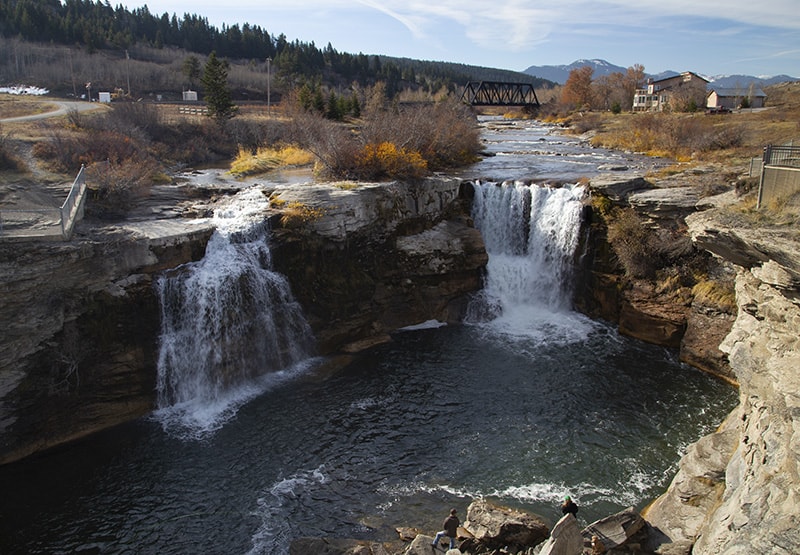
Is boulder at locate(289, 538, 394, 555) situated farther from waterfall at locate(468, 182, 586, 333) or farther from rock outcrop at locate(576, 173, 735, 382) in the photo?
rock outcrop at locate(576, 173, 735, 382)

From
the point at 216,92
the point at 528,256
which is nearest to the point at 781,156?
the point at 528,256

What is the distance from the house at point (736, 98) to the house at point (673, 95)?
144cm

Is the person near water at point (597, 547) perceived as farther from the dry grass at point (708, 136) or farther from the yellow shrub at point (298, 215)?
the dry grass at point (708, 136)

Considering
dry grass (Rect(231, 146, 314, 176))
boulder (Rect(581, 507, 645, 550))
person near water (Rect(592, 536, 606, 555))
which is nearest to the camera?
person near water (Rect(592, 536, 606, 555))

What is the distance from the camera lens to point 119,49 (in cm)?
8838

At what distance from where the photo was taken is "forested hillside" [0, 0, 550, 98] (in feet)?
227

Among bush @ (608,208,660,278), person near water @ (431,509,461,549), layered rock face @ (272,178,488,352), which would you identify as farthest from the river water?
bush @ (608,208,660,278)

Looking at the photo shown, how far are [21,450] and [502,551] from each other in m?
13.6

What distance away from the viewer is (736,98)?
73.1 m

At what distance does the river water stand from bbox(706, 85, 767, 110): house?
200ft

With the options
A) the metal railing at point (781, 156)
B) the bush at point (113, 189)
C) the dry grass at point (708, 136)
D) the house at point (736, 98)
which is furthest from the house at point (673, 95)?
the bush at point (113, 189)

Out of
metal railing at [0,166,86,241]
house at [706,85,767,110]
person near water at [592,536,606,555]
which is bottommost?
person near water at [592,536,606,555]

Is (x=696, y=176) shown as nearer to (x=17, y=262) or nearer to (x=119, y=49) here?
(x=17, y=262)

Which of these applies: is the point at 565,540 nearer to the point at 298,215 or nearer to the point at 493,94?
the point at 298,215
